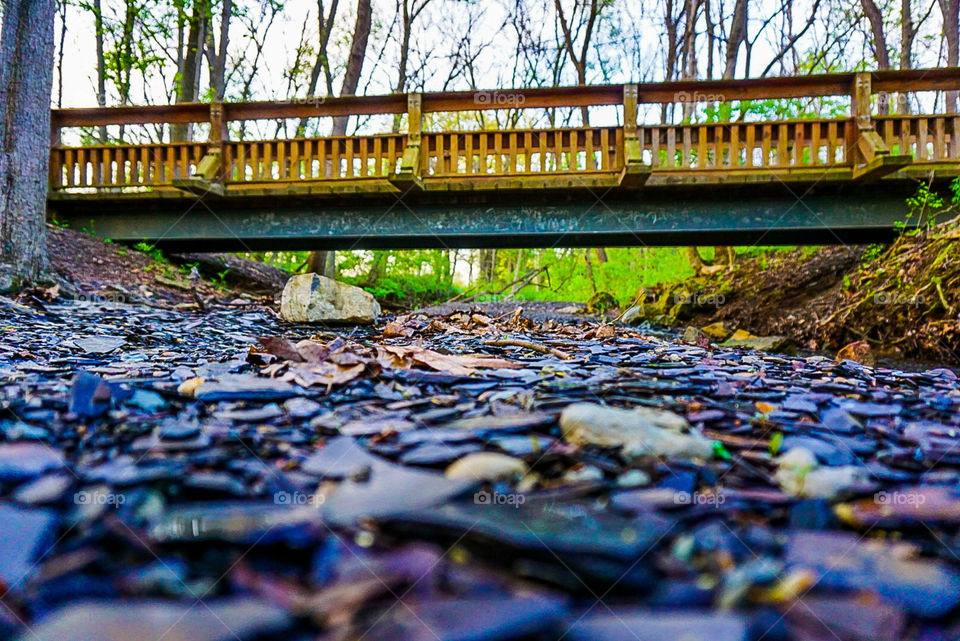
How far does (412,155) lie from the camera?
6820 mm

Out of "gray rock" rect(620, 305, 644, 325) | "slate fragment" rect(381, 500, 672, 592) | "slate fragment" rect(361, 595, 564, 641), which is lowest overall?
"slate fragment" rect(361, 595, 564, 641)

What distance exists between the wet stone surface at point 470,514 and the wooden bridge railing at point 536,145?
540 cm

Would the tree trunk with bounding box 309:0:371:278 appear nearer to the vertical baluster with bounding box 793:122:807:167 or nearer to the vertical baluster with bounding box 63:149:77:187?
the vertical baluster with bounding box 63:149:77:187

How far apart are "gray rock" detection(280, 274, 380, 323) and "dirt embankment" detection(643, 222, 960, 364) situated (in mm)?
4898

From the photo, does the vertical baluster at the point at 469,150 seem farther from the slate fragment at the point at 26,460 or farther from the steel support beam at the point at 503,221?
the slate fragment at the point at 26,460

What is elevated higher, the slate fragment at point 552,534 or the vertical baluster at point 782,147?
the vertical baluster at point 782,147

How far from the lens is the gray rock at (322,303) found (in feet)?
16.9

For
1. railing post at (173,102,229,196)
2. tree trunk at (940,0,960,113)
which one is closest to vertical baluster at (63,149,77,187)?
railing post at (173,102,229,196)

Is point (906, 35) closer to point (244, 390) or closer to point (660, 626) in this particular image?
point (244, 390)

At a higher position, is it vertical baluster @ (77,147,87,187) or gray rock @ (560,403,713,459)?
vertical baluster @ (77,147,87,187)

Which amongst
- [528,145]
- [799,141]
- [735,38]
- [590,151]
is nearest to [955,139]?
[799,141]

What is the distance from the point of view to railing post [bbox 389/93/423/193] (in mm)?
6547

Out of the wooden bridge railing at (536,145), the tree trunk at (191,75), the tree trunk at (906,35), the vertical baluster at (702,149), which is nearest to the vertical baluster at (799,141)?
the wooden bridge railing at (536,145)

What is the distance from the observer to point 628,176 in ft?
21.0
